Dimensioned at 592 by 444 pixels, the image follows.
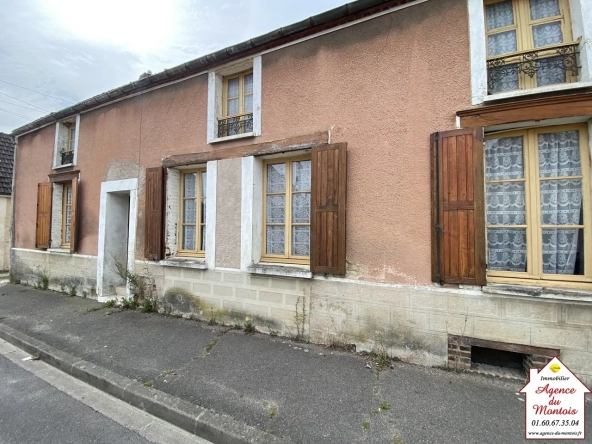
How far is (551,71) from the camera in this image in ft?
10.1

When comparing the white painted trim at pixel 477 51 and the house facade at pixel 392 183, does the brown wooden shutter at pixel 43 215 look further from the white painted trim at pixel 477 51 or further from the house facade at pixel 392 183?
the white painted trim at pixel 477 51

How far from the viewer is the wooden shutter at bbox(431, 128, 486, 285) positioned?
10.2 ft

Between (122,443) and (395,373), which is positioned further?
(395,373)

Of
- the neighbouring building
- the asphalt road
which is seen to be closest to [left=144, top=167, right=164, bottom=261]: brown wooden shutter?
the asphalt road

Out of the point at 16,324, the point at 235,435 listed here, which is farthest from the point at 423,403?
the point at 16,324

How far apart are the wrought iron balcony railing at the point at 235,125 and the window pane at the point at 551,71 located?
387 centimetres

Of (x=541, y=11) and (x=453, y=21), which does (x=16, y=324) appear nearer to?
(x=453, y=21)

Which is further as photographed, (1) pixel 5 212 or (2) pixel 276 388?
(1) pixel 5 212

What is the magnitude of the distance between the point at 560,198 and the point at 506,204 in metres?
0.48

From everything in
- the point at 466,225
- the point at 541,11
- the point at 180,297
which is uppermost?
the point at 541,11

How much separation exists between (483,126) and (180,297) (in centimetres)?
529

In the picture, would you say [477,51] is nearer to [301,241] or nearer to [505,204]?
[505,204]

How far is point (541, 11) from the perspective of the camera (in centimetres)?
316

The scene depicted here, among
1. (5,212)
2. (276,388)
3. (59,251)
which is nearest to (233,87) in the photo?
(276,388)
